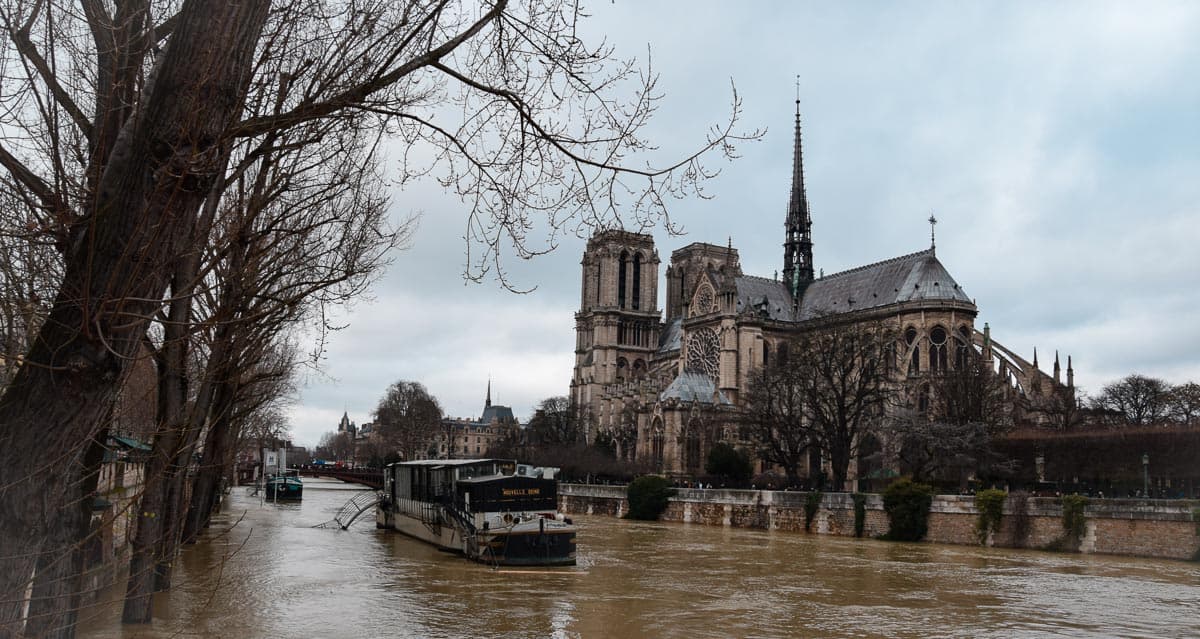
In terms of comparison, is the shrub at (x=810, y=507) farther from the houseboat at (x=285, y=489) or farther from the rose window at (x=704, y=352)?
the rose window at (x=704, y=352)

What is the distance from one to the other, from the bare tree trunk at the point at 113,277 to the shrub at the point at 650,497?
2023 inches

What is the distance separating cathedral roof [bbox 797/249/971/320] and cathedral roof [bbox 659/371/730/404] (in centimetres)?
962

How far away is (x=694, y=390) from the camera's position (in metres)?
79.2

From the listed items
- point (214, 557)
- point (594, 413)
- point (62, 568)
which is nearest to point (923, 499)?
point (214, 557)

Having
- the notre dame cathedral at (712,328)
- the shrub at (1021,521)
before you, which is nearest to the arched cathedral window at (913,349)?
the notre dame cathedral at (712,328)

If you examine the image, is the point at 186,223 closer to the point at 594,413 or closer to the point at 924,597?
the point at 924,597

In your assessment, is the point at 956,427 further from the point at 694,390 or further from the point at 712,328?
the point at 712,328

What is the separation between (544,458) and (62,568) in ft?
251

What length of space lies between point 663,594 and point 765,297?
68.8 metres

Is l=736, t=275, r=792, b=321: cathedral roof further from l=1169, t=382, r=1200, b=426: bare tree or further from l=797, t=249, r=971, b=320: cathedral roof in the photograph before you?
l=1169, t=382, r=1200, b=426: bare tree

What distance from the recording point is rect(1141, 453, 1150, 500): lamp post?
40.4 meters

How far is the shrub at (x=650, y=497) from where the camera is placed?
55594 millimetres

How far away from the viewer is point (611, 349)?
355 ft

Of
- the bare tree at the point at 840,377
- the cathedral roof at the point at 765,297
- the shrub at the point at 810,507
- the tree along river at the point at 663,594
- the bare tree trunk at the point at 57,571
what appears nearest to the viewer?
the bare tree trunk at the point at 57,571
